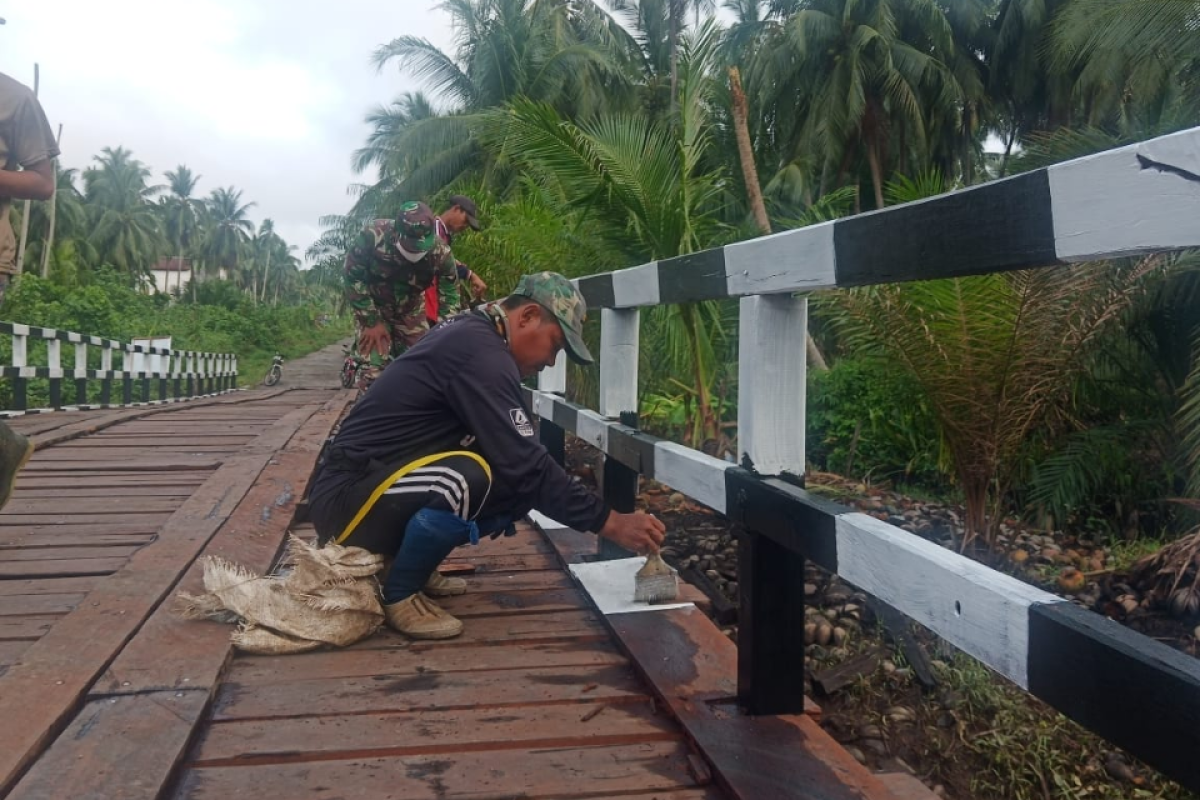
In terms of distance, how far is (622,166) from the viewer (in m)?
6.29

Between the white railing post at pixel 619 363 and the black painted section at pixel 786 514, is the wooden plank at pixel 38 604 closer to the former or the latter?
the white railing post at pixel 619 363

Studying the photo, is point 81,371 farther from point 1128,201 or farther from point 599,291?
point 1128,201

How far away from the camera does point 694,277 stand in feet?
8.33

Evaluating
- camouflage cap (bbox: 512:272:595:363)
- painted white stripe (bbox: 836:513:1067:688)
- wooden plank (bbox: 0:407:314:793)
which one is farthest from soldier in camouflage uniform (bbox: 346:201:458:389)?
painted white stripe (bbox: 836:513:1067:688)

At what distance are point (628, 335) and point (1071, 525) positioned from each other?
5.67m

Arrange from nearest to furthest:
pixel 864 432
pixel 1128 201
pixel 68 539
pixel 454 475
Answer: pixel 1128 201, pixel 454 475, pixel 68 539, pixel 864 432

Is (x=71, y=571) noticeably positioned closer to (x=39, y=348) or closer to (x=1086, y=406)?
(x=1086, y=406)

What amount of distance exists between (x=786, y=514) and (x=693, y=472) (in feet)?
1.73

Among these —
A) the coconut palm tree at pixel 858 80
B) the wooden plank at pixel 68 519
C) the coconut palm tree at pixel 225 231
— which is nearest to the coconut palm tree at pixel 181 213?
the coconut palm tree at pixel 225 231

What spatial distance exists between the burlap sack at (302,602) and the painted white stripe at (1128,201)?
6.56ft

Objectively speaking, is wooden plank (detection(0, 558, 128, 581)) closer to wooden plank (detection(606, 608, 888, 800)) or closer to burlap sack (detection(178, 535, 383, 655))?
burlap sack (detection(178, 535, 383, 655))

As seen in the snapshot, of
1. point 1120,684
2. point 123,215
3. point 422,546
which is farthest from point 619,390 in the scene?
point 123,215

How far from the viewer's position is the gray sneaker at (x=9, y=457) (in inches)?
126

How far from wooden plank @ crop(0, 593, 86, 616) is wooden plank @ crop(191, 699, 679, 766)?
97 centimetres
